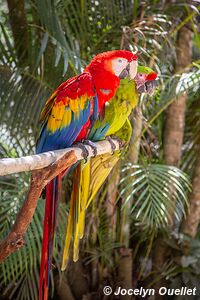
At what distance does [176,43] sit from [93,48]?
0.44 metres

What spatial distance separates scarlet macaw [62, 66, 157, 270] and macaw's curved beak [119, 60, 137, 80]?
0.28 ft

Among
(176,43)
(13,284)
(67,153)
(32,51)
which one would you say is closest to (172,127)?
(176,43)

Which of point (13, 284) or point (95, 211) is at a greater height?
point (95, 211)

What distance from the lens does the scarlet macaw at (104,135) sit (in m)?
1.35

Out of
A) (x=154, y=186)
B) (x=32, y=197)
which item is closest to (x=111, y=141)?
(x=32, y=197)

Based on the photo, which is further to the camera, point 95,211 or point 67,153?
point 95,211

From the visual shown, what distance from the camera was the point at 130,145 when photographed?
1927 millimetres

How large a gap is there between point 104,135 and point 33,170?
353mm

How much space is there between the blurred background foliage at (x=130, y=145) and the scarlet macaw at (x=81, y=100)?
270mm

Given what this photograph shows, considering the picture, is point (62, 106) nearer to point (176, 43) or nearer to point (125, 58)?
point (125, 58)

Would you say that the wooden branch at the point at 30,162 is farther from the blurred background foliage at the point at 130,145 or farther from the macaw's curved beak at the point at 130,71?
the blurred background foliage at the point at 130,145

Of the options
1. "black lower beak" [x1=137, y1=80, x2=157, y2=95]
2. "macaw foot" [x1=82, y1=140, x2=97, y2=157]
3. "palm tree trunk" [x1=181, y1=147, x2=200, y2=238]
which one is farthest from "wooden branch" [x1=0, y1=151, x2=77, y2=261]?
"palm tree trunk" [x1=181, y1=147, x2=200, y2=238]

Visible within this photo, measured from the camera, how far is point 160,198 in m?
1.87

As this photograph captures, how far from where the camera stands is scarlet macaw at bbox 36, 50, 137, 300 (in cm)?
127
